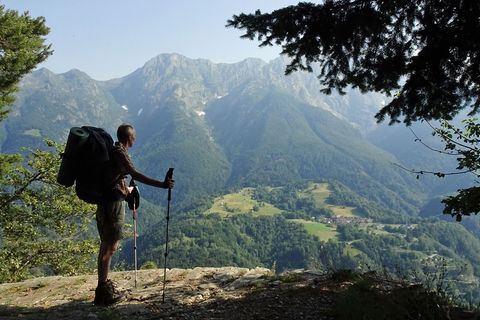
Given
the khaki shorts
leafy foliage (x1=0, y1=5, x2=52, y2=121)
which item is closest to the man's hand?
the khaki shorts

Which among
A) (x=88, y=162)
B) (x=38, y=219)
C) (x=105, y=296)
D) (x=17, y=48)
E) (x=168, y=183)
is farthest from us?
(x=38, y=219)

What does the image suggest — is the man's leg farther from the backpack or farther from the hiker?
the backpack

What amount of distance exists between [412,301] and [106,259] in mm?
4899

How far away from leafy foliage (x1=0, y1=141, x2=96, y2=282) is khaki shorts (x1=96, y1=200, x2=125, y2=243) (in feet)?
41.3

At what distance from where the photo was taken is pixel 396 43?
293 inches

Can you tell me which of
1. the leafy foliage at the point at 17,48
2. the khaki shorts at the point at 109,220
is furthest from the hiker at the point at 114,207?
the leafy foliage at the point at 17,48

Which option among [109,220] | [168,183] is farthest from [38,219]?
[168,183]

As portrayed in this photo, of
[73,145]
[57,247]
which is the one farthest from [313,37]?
[57,247]

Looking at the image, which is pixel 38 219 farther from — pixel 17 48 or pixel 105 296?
pixel 105 296

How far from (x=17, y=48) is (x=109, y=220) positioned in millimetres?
11101

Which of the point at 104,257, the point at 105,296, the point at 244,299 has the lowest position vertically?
the point at 244,299

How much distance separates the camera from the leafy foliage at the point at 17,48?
14703mm

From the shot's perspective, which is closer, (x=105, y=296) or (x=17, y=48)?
(x=105, y=296)

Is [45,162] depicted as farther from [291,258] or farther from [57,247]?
[291,258]
